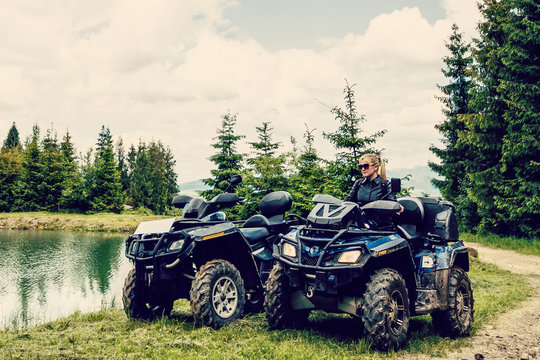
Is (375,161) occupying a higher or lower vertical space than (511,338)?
higher

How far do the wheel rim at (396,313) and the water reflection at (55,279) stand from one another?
7.62 meters

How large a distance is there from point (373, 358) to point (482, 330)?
285 cm

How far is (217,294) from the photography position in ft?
21.4

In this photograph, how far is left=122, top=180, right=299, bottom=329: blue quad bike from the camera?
20.9 feet

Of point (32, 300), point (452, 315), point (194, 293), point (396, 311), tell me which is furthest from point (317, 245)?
point (32, 300)

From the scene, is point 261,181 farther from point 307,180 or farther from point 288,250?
point 288,250

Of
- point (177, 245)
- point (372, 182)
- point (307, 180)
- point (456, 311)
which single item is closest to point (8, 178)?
point (307, 180)

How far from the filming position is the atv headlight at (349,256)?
207 inches

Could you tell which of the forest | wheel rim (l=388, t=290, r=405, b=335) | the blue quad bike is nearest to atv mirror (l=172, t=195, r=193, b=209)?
the blue quad bike

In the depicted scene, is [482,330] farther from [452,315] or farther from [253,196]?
[253,196]

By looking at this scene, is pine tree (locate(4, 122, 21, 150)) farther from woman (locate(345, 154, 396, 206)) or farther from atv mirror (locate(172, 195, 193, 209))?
woman (locate(345, 154, 396, 206))

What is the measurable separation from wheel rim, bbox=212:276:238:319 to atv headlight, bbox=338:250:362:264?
2.04 m

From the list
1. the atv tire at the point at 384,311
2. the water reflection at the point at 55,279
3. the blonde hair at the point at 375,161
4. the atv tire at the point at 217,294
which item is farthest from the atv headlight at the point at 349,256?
the water reflection at the point at 55,279

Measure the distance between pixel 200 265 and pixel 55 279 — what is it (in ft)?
46.3
